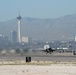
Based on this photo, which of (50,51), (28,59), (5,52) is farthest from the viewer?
(50,51)

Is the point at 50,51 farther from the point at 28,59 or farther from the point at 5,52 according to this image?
the point at 28,59
